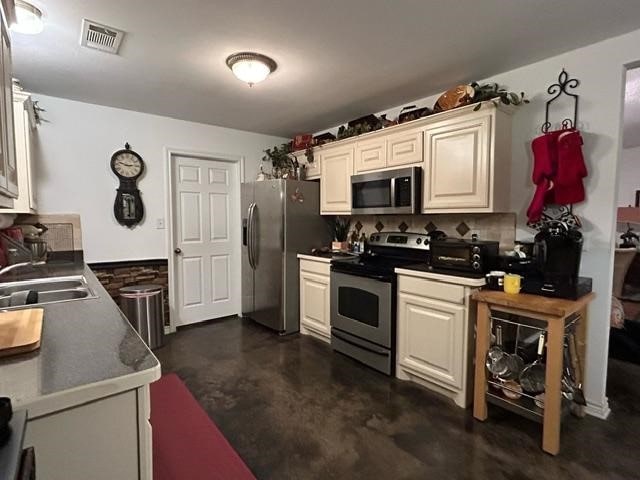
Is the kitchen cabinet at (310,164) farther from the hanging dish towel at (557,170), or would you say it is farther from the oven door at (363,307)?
the hanging dish towel at (557,170)

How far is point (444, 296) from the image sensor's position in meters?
2.28

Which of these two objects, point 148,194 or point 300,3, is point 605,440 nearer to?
point 300,3

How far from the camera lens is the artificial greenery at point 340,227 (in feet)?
12.5

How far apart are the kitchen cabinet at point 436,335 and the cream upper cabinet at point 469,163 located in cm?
64

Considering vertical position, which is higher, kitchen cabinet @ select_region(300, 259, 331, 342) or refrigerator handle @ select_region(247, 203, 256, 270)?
refrigerator handle @ select_region(247, 203, 256, 270)

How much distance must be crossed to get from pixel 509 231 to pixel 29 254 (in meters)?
3.56

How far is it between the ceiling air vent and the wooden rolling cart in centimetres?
266

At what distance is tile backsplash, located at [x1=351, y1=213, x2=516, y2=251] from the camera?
253cm

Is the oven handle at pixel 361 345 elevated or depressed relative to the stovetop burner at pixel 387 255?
depressed

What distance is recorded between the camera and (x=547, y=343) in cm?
180

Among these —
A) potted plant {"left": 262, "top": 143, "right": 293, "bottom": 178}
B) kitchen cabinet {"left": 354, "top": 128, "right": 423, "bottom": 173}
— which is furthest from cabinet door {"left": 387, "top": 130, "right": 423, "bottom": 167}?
potted plant {"left": 262, "top": 143, "right": 293, "bottom": 178}

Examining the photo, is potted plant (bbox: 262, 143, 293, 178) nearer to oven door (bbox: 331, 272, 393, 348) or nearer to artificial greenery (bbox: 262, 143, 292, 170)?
artificial greenery (bbox: 262, 143, 292, 170)

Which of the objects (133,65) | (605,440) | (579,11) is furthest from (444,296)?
(133,65)

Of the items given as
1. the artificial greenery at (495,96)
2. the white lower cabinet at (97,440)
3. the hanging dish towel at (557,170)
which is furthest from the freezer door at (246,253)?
→ the white lower cabinet at (97,440)
